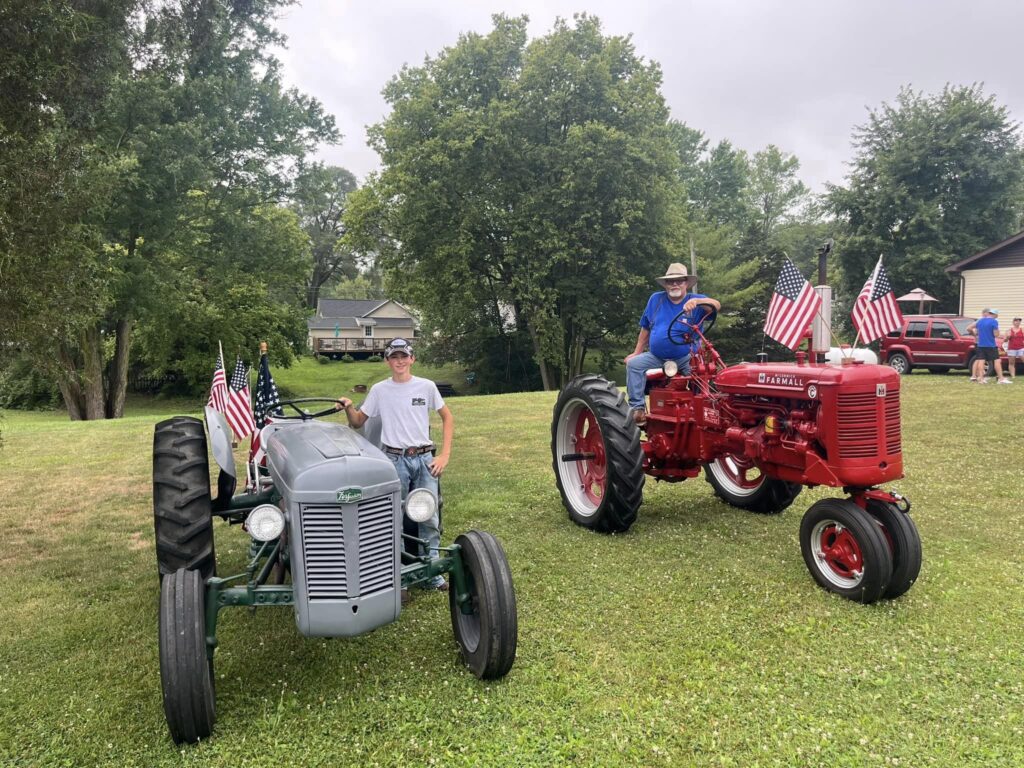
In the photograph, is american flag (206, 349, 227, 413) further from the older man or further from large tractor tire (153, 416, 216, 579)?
the older man

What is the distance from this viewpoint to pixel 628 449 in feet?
15.7

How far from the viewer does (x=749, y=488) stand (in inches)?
230

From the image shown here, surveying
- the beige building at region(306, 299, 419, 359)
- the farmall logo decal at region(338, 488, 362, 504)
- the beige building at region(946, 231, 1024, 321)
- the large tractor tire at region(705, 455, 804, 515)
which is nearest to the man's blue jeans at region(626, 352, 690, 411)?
the large tractor tire at region(705, 455, 804, 515)

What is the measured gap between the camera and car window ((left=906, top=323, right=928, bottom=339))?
17.8 m

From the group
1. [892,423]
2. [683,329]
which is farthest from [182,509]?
[892,423]

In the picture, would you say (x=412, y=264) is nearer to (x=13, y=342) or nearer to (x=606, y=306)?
(x=606, y=306)

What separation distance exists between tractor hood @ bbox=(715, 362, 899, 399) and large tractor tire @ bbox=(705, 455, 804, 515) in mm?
694

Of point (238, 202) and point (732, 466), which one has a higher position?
point (238, 202)

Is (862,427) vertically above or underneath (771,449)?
above

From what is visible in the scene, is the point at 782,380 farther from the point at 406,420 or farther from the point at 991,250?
the point at 991,250

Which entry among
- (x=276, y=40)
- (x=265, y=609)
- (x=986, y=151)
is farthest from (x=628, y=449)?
(x=986, y=151)

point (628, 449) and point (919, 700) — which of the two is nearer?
point (919, 700)

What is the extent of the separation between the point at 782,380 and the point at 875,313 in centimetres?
372

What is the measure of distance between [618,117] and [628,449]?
22.1 meters
